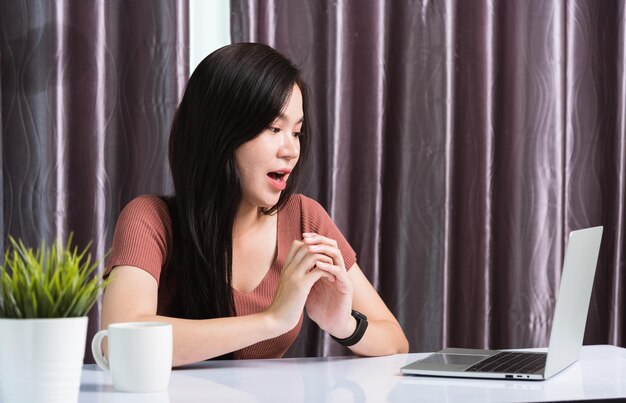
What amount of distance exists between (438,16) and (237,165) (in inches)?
36.6

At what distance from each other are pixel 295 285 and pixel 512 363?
0.36m

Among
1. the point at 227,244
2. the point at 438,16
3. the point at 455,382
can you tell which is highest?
the point at 438,16

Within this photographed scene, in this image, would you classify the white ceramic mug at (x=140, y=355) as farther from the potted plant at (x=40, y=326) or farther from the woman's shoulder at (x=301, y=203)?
the woman's shoulder at (x=301, y=203)

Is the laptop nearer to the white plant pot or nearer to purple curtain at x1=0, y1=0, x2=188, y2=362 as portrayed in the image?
the white plant pot

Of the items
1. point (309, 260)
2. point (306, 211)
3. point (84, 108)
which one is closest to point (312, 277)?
point (309, 260)

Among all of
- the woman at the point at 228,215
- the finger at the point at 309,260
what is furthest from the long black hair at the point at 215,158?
the finger at the point at 309,260

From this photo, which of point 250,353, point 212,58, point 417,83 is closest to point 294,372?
point 250,353

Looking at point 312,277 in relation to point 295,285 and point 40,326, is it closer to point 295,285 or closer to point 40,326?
point 295,285

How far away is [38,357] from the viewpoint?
938mm

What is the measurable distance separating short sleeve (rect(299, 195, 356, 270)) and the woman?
0.10 m

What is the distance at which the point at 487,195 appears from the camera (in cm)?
232

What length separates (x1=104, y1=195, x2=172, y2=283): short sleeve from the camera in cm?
148

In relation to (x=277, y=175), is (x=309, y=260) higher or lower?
lower

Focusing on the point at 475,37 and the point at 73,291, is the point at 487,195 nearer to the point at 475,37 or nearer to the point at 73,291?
the point at 475,37
